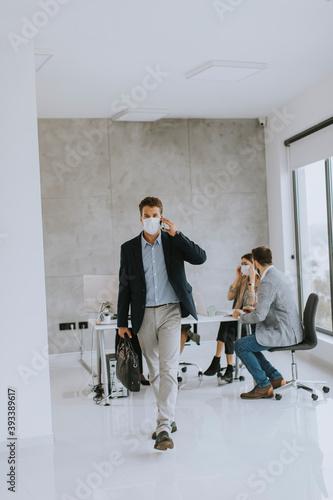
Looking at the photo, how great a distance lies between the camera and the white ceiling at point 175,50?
439 centimetres

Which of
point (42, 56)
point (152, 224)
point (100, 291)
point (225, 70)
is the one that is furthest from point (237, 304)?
point (42, 56)

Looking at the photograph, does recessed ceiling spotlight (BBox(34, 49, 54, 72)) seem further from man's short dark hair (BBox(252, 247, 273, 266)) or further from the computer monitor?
man's short dark hair (BBox(252, 247, 273, 266))

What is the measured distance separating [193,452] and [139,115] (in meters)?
4.72

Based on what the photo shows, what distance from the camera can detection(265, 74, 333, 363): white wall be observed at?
7107 mm

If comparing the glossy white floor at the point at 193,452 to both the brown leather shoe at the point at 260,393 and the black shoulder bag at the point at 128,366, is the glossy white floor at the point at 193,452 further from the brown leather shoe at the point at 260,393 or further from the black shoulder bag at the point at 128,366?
the black shoulder bag at the point at 128,366

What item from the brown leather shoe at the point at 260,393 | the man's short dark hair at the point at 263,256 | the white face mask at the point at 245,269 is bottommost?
the brown leather shoe at the point at 260,393

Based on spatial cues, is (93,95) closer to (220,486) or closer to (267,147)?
(267,147)

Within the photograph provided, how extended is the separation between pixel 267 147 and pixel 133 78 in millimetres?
2888

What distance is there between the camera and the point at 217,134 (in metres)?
8.22

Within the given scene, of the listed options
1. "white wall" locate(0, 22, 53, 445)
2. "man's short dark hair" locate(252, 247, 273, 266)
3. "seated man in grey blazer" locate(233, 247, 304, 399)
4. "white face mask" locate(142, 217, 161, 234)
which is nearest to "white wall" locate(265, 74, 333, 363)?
"seated man in grey blazer" locate(233, 247, 304, 399)

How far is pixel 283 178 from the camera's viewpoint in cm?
787

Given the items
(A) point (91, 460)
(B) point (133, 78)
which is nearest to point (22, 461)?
(A) point (91, 460)

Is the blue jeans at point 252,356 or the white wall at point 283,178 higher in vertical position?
the white wall at point 283,178

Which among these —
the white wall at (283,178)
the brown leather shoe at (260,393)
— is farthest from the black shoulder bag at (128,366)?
the white wall at (283,178)
